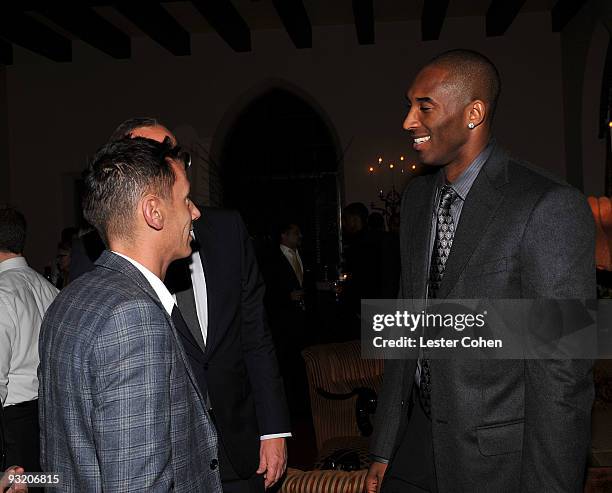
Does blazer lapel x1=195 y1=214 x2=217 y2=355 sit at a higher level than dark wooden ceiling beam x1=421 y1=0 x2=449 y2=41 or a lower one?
lower

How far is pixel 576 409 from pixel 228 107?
9239mm

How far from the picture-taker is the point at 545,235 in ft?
5.16

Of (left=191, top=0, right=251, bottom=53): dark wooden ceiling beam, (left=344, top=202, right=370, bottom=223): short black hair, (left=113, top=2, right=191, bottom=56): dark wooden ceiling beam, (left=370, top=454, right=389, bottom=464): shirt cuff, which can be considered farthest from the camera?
(left=191, top=0, right=251, bottom=53): dark wooden ceiling beam

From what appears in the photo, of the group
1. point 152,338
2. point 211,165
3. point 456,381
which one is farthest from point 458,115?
point 211,165

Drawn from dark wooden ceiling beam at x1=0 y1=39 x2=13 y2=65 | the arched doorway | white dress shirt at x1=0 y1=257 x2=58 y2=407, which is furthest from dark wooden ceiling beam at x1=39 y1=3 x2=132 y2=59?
white dress shirt at x1=0 y1=257 x2=58 y2=407

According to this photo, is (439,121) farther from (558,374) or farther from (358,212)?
(358,212)

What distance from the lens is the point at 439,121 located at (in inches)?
70.7

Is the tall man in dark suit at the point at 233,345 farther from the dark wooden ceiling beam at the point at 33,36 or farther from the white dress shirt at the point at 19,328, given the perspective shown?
the dark wooden ceiling beam at the point at 33,36

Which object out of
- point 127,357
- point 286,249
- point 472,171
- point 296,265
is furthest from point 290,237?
point 127,357

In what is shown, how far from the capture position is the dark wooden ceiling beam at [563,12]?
28.4 feet

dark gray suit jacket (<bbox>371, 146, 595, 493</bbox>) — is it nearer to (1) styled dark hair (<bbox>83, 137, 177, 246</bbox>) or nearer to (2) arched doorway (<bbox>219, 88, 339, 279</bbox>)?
(1) styled dark hair (<bbox>83, 137, 177, 246</bbox>)

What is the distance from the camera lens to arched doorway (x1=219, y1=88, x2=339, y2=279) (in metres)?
10.9

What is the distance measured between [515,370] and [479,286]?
0.21 meters

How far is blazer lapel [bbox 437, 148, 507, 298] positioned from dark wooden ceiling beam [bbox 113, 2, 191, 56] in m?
6.72
